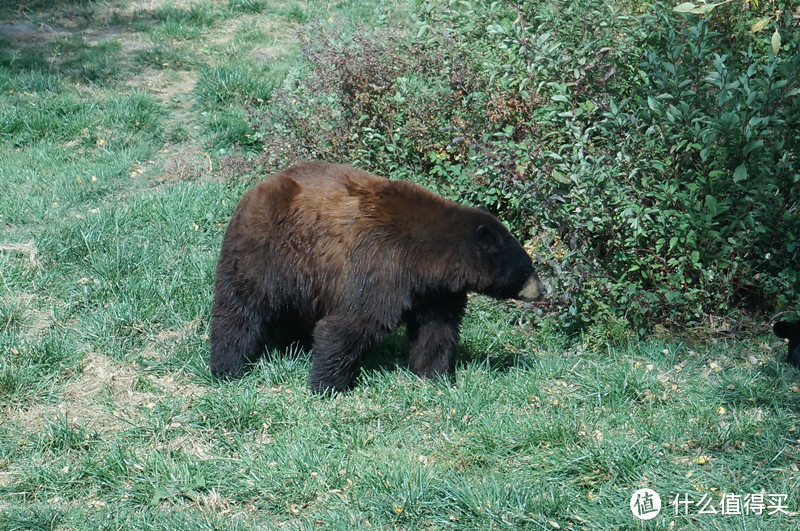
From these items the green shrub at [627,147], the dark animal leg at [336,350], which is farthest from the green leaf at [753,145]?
the dark animal leg at [336,350]

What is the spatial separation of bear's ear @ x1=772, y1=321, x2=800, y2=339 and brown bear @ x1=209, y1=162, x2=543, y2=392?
1752 mm

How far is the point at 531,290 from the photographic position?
20.4 feet

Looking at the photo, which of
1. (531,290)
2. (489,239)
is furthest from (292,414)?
(531,290)

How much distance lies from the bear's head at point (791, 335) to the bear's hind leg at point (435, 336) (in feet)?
7.54

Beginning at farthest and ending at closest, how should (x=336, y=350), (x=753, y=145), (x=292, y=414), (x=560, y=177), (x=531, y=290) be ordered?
(x=560, y=177), (x=531, y=290), (x=753, y=145), (x=336, y=350), (x=292, y=414)

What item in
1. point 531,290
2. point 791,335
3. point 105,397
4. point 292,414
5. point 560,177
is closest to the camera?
point 292,414

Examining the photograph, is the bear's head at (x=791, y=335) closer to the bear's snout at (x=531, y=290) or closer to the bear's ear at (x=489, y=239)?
the bear's snout at (x=531, y=290)

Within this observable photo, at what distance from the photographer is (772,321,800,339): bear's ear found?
609 centimetres

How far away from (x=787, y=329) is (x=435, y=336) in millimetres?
2529

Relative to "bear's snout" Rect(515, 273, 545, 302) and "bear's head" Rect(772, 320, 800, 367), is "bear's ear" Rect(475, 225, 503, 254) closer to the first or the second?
"bear's snout" Rect(515, 273, 545, 302)

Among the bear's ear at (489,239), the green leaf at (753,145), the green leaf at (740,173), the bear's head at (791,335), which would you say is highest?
the green leaf at (753,145)

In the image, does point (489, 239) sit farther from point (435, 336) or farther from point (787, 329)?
point (787, 329)

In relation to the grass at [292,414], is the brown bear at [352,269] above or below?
above

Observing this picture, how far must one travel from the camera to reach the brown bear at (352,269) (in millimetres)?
5785
